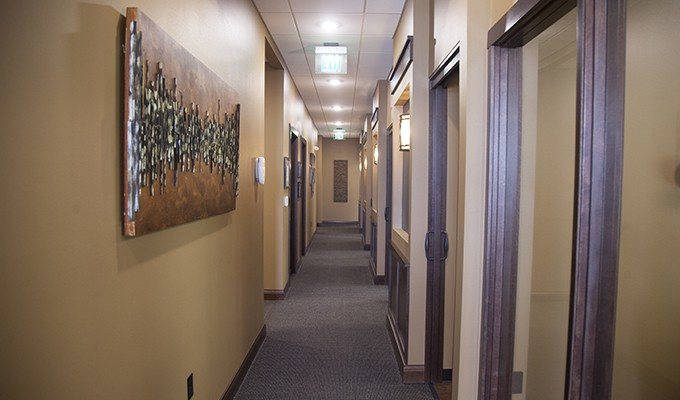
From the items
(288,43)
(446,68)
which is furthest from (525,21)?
(288,43)

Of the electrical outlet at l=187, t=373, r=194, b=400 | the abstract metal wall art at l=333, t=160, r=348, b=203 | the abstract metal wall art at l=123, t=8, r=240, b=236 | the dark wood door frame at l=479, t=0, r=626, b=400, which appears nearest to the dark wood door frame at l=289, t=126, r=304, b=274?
the abstract metal wall art at l=123, t=8, r=240, b=236

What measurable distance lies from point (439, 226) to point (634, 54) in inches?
61.1

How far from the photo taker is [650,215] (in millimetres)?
1234

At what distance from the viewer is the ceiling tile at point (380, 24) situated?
10.5 feet

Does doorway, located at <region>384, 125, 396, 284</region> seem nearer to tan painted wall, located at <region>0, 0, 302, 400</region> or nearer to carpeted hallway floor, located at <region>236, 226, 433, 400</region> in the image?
carpeted hallway floor, located at <region>236, 226, 433, 400</region>

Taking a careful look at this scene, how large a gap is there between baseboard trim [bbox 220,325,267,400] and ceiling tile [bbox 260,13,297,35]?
230 centimetres

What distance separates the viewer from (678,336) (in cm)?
122

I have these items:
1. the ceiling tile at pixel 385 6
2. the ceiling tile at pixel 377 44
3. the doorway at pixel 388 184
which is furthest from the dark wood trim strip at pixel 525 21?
the doorway at pixel 388 184

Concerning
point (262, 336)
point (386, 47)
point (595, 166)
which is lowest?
point (262, 336)

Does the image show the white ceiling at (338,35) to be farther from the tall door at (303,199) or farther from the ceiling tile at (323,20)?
the tall door at (303,199)

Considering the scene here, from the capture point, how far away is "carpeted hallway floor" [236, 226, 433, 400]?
2582 mm

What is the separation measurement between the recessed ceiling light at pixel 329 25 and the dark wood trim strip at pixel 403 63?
56cm

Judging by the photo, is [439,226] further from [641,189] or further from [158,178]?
[158,178]

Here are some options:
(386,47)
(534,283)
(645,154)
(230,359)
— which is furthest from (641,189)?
(386,47)
